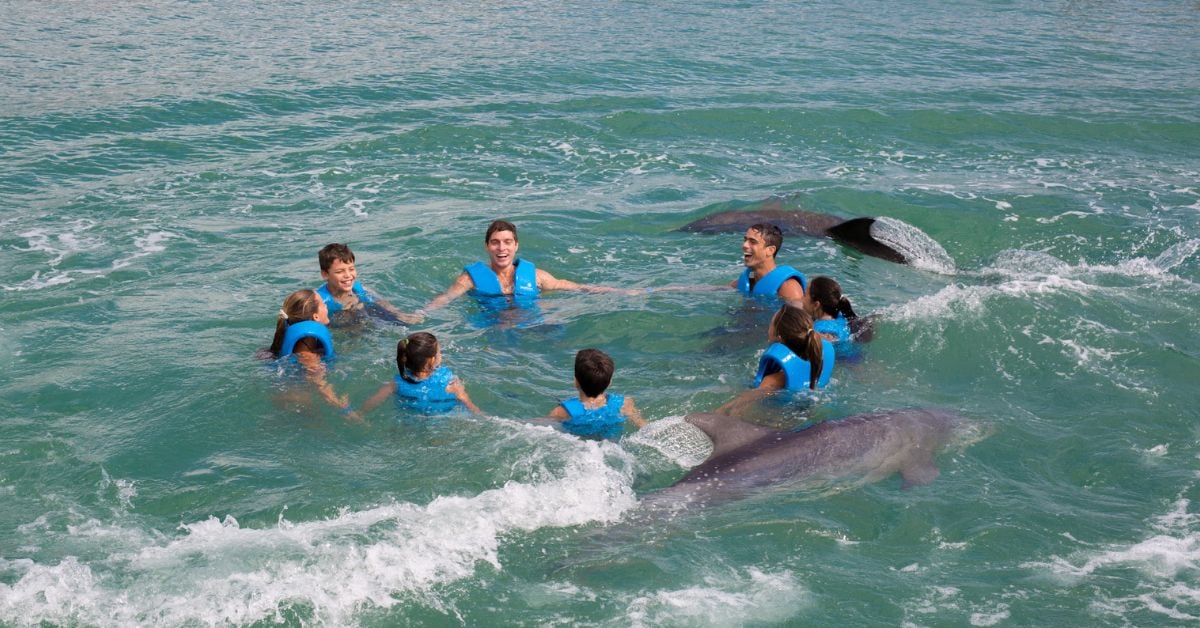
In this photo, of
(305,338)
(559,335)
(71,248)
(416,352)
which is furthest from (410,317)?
(71,248)

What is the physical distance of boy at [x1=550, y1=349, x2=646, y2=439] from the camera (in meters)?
7.66

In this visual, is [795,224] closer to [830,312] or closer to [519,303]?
[830,312]

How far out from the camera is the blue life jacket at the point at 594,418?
7.79 m

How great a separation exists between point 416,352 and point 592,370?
4.60 ft

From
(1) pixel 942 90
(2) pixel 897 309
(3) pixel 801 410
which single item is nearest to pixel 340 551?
(3) pixel 801 410

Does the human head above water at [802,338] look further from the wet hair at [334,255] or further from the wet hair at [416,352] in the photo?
the wet hair at [334,255]

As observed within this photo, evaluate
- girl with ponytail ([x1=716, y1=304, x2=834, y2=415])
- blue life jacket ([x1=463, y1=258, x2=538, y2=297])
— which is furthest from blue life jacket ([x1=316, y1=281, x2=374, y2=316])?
girl with ponytail ([x1=716, y1=304, x2=834, y2=415])

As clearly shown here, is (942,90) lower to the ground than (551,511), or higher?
higher

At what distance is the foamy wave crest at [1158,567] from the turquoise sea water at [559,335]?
0.9 inches

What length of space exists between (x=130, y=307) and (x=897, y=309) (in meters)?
7.62

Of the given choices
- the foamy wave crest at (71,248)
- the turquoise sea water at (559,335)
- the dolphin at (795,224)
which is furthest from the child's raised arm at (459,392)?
the dolphin at (795,224)

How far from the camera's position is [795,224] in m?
13.1

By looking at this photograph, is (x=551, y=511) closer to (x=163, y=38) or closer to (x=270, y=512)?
(x=270, y=512)

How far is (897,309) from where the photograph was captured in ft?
33.7
